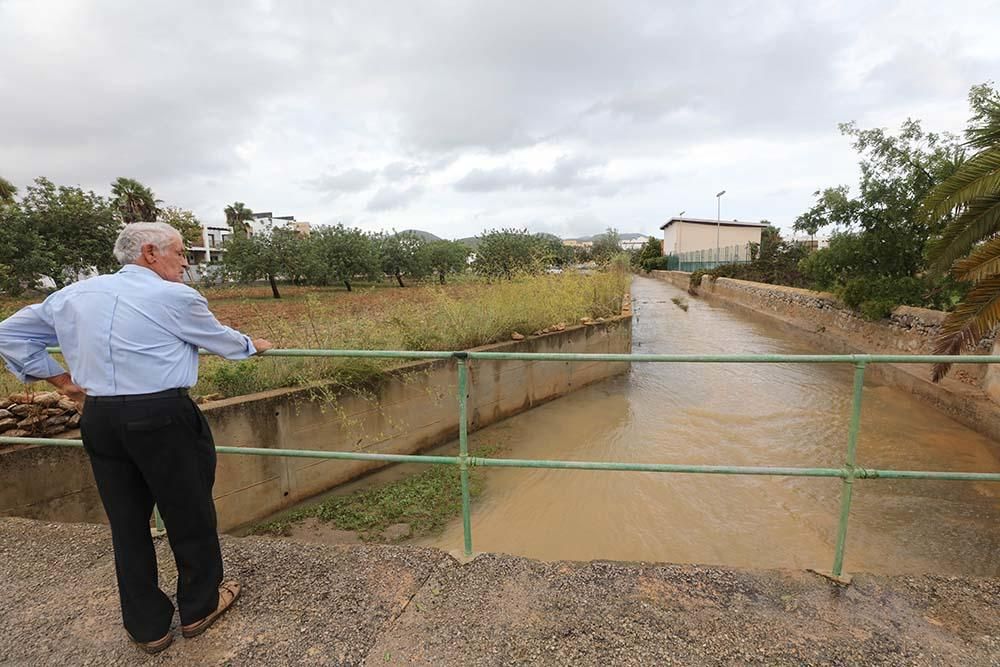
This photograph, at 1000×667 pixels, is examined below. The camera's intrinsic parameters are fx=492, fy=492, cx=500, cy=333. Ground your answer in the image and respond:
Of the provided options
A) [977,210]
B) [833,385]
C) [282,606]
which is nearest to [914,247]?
[833,385]

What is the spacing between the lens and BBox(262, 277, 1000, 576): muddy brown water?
4.66 m

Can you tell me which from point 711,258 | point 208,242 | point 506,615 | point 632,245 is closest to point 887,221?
point 506,615

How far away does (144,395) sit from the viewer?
1.71 meters

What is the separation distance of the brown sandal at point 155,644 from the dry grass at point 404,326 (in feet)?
11.8

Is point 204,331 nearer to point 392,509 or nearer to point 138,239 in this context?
point 138,239

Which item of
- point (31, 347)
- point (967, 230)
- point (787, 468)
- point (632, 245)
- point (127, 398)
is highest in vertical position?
point (632, 245)

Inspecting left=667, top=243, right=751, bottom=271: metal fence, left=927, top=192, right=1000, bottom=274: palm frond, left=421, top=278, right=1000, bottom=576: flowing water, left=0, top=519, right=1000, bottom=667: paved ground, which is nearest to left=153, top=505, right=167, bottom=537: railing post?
left=0, top=519, right=1000, bottom=667: paved ground

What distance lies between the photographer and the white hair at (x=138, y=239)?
72.2 inches

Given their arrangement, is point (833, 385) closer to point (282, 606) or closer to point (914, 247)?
point (914, 247)

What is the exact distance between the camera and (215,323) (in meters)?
1.92

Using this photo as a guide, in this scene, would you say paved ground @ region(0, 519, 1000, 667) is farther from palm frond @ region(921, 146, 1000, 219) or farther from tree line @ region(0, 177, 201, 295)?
tree line @ region(0, 177, 201, 295)

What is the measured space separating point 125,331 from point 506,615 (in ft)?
5.99

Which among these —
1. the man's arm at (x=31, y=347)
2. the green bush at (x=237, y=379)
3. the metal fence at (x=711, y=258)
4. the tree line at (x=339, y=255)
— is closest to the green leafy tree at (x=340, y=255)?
the tree line at (x=339, y=255)

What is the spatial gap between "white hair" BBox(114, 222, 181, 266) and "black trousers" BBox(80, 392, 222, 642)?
538mm
